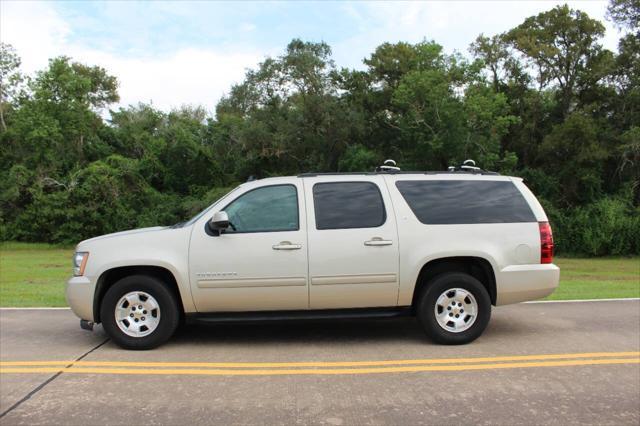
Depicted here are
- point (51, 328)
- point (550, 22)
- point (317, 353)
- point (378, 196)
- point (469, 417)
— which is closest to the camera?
point (469, 417)

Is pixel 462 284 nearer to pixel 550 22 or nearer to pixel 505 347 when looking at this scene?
pixel 505 347

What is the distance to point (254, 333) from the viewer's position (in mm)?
7105

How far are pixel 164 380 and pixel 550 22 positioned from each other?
38.5 m

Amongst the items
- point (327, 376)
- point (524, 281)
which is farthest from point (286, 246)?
point (524, 281)

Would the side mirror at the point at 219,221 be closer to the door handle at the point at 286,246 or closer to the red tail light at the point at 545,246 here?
the door handle at the point at 286,246

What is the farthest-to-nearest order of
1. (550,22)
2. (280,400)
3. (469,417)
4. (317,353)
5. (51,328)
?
(550,22), (51,328), (317,353), (280,400), (469,417)

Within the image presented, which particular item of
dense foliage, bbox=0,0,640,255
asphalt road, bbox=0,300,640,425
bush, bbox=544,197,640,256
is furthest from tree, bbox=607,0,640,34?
asphalt road, bbox=0,300,640,425

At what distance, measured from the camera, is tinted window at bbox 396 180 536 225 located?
6660 mm

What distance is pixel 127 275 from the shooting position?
659 centimetres

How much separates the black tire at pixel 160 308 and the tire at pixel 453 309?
9.14ft

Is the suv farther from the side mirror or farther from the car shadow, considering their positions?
the car shadow

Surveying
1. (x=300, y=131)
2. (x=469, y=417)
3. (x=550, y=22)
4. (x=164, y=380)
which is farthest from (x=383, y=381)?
(x=550, y=22)

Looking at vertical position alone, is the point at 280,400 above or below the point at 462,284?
below

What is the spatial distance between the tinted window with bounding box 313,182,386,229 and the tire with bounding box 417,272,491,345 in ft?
3.31
